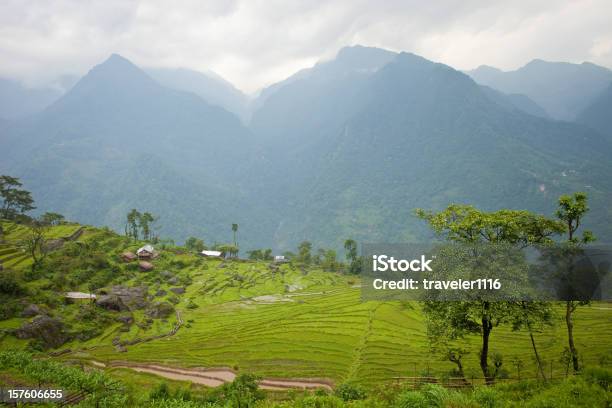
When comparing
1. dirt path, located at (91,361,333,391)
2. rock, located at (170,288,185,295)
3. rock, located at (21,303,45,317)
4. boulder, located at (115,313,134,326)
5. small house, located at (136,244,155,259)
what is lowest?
dirt path, located at (91,361,333,391)

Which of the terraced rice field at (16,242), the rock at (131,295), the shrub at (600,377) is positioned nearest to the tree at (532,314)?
the shrub at (600,377)

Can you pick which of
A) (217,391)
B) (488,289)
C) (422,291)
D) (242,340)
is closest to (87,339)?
(242,340)

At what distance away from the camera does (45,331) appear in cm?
4519

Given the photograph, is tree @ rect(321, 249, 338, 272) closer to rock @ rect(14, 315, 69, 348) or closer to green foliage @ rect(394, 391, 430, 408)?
rock @ rect(14, 315, 69, 348)

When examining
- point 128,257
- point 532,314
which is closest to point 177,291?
point 128,257

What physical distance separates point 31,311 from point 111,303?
12.0m

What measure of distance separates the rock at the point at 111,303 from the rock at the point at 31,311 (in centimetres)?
952

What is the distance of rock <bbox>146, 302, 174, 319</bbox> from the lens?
60463 mm

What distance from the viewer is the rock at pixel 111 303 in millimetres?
57112

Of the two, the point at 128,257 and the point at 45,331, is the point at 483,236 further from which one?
the point at 128,257

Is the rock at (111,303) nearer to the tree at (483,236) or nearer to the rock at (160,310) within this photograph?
the rock at (160,310)

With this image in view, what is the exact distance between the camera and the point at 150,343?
165 ft

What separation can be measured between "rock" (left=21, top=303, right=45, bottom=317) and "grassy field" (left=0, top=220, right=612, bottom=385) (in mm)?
1477

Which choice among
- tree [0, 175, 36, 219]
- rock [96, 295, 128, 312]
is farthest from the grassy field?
tree [0, 175, 36, 219]
